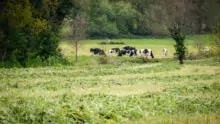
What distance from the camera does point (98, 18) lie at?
7312cm

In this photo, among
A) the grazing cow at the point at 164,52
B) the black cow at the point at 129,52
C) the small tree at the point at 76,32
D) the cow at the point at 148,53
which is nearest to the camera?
the small tree at the point at 76,32

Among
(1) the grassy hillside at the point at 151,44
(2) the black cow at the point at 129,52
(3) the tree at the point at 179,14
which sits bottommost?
(2) the black cow at the point at 129,52

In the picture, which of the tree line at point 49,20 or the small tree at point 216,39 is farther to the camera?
the tree line at point 49,20

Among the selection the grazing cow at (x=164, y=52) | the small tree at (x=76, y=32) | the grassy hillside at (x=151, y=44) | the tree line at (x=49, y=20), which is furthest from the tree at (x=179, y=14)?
the small tree at (x=76, y=32)

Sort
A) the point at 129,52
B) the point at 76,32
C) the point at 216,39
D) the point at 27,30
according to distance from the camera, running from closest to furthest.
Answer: the point at 216,39 → the point at 27,30 → the point at 76,32 → the point at 129,52

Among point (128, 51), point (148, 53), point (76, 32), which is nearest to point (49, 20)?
point (76, 32)

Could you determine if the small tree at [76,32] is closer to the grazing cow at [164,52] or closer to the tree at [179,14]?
the tree at [179,14]

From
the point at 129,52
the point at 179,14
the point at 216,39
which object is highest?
the point at 179,14

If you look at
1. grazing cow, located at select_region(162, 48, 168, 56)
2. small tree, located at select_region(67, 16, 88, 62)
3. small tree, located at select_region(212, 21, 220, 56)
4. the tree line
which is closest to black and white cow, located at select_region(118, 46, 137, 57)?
grazing cow, located at select_region(162, 48, 168, 56)

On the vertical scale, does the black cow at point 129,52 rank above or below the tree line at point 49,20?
below

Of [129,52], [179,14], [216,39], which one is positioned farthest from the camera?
[129,52]

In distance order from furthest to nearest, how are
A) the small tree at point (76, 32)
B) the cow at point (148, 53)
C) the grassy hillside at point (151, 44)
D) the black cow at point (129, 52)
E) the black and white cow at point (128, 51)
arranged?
1. the black and white cow at point (128, 51)
2. the black cow at point (129, 52)
3. the grassy hillside at point (151, 44)
4. the cow at point (148, 53)
5. the small tree at point (76, 32)

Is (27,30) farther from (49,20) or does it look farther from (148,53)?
(148,53)

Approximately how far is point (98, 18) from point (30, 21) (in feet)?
106
